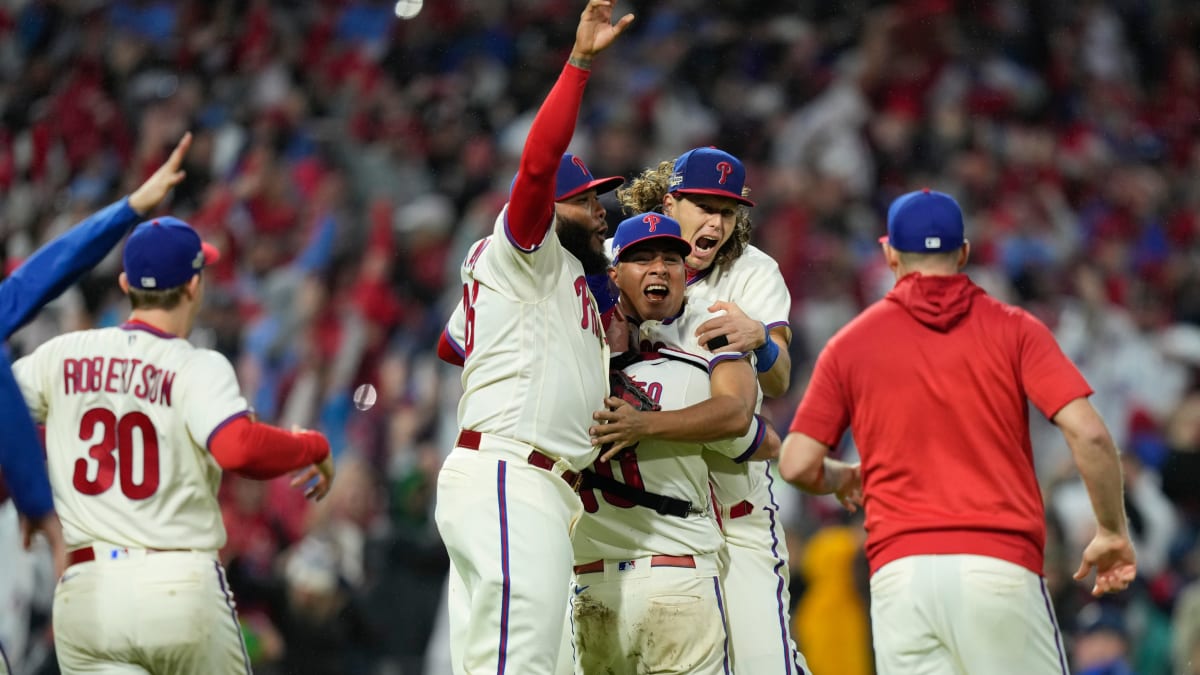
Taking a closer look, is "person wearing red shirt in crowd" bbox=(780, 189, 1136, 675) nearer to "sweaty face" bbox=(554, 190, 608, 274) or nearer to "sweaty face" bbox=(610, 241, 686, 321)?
"sweaty face" bbox=(610, 241, 686, 321)

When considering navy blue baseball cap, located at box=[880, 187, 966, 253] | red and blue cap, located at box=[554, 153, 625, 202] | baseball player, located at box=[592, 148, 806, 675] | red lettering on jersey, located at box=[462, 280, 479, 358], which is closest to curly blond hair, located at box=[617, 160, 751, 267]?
baseball player, located at box=[592, 148, 806, 675]

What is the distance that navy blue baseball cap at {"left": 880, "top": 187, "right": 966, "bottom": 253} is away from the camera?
4.55 m

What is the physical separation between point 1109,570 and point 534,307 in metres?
2.00

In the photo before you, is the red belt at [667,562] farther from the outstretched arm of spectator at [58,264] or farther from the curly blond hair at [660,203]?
the outstretched arm of spectator at [58,264]

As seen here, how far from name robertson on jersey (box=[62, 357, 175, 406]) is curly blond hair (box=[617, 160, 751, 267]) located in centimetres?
193

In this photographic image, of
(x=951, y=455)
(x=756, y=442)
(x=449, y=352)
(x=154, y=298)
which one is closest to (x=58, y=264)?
(x=154, y=298)

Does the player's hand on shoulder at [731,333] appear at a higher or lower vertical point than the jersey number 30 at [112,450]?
higher

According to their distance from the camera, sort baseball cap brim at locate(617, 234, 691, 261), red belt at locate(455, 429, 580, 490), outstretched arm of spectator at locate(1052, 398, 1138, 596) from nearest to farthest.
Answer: red belt at locate(455, 429, 580, 490)
outstretched arm of spectator at locate(1052, 398, 1138, 596)
baseball cap brim at locate(617, 234, 691, 261)

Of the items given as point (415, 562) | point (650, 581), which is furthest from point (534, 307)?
point (415, 562)

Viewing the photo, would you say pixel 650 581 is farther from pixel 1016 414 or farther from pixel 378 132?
pixel 378 132

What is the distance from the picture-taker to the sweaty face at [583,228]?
177 inches

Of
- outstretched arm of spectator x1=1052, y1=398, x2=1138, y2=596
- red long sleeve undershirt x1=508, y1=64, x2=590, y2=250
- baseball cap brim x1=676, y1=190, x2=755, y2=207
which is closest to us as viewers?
red long sleeve undershirt x1=508, y1=64, x2=590, y2=250

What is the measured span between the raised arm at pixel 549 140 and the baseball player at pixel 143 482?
4.64 ft

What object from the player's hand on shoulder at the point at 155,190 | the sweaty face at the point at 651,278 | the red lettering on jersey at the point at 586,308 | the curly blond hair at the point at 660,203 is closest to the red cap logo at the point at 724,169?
the curly blond hair at the point at 660,203
